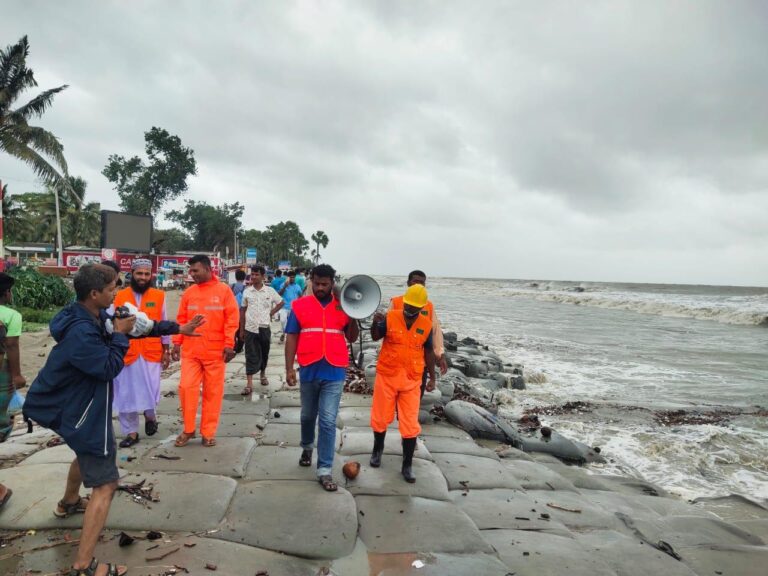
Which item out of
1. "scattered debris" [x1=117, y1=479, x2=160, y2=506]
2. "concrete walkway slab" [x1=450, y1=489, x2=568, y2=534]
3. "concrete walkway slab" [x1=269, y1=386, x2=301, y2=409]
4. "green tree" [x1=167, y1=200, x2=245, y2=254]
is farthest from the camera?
"green tree" [x1=167, y1=200, x2=245, y2=254]

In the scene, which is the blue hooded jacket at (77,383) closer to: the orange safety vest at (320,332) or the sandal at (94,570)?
the sandal at (94,570)

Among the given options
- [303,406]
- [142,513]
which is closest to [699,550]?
[303,406]

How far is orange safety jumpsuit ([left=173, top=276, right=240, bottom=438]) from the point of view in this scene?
4082 mm

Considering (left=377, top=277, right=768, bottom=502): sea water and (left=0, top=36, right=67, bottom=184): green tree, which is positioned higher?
(left=0, top=36, right=67, bottom=184): green tree

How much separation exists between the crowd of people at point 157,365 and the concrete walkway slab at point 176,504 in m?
0.27

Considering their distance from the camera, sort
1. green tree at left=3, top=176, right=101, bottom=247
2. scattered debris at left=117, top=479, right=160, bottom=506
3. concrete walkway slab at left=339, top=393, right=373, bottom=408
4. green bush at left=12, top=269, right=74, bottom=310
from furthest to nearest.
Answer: green tree at left=3, top=176, right=101, bottom=247, green bush at left=12, top=269, right=74, bottom=310, concrete walkway slab at left=339, top=393, right=373, bottom=408, scattered debris at left=117, top=479, right=160, bottom=506

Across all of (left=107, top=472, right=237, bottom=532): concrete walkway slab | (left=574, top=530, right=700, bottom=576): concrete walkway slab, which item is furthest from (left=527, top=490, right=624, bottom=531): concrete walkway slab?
(left=107, top=472, right=237, bottom=532): concrete walkway slab

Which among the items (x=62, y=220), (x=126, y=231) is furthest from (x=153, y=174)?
(x=126, y=231)

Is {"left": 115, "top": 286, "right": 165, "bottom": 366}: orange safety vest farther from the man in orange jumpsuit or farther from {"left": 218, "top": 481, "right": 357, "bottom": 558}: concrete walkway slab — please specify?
{"left": 218, "top": 481, "right": 357, "bottom": 558}: concrete walkway slab

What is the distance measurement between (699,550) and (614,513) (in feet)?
1.89

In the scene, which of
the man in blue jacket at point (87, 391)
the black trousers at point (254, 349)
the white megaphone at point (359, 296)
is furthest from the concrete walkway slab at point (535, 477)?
the black trousers at point (254, 349)

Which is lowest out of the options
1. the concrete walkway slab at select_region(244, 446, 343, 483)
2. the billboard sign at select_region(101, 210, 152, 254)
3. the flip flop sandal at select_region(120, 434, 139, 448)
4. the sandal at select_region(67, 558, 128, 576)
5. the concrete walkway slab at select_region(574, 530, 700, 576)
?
the concrete walkway slab at select_region(574, 530, 700, 576)

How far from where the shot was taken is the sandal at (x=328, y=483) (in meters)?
3.34

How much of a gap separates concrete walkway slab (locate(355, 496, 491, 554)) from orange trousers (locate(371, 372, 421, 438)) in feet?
1.88
